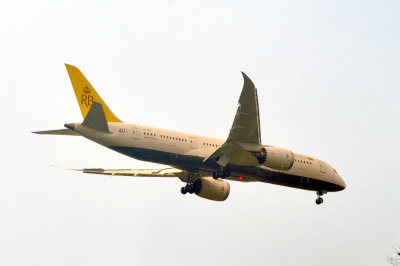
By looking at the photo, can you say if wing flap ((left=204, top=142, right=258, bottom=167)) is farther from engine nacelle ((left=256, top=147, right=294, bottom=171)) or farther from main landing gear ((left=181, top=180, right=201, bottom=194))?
main landing gear ((left=181, top=180, right=201, bottom=194))

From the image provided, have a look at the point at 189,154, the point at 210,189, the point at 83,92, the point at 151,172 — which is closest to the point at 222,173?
the point at 189,154

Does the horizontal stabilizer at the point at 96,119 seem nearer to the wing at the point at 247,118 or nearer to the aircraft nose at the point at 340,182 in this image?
the wing at the point at 247,118

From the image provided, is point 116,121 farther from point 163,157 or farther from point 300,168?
point 300,168

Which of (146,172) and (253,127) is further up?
(253,127)

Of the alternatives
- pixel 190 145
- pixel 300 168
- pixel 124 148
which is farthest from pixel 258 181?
pixel 124 148

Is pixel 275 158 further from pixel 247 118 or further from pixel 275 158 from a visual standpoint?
pixel 247 118

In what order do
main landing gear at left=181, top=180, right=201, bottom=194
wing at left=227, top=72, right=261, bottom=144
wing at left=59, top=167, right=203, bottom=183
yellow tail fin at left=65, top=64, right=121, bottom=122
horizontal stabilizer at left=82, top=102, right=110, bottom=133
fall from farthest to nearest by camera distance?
1. main landing gear at left=181, top=180, right=201, bottom=194
2. wing at left=59, top=167, right=203, bottom=183
3. yellow tail fin at left=65, top=64, right=121, bottom=122
4. horizontal stabilizer at left=82, top=102, right=110, bottom=133
5. wing at left=227, top=72, right=261, bottom=144

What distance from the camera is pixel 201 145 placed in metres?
40.0

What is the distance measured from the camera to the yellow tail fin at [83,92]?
38.1 meters

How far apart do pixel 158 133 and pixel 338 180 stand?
14.1 m

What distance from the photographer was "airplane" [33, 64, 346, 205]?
36109mm

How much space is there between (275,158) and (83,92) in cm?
1195

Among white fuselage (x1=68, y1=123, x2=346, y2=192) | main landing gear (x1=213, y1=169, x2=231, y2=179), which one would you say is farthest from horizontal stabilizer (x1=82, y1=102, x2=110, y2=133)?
main landing gear (x1=213, y1=169, x2=231, y2=179)

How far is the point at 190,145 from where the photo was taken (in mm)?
39344
